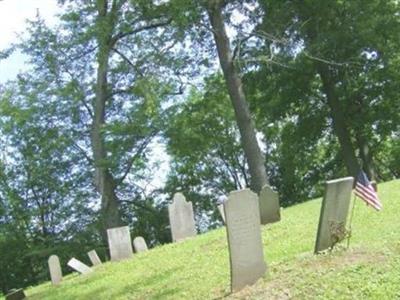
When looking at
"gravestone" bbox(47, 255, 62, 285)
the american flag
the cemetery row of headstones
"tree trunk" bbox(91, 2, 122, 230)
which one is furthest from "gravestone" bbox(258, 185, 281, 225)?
"tree trunk" bbox(91, 2, 122, 230)

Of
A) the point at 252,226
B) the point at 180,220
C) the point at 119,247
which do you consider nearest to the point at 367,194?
the point at 252,226

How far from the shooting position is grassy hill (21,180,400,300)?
7.68 m

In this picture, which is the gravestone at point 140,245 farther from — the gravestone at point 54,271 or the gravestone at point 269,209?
the gravestone at point 269,209

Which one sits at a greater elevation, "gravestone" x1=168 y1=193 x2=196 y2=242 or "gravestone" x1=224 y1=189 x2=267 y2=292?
"gravestone" x1=168 y1=193 x2=196 y2=242

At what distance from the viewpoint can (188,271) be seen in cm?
1145

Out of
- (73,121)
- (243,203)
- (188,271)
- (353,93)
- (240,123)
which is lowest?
(188,271)

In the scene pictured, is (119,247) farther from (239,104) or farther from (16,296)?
(239,104)

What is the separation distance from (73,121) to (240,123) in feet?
50.0

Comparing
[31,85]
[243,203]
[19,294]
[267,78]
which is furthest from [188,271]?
[31,85]

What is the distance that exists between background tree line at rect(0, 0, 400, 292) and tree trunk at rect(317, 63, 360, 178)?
0.06m

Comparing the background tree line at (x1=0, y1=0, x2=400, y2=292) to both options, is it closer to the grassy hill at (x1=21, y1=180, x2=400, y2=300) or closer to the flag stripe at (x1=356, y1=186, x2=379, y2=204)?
the grassy hill at (x1=21, y1=180, x2=400, y2=300)

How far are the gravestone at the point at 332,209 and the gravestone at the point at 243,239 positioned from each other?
1006mm

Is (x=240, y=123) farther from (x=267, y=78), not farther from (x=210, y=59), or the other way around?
(x=267, y=78)

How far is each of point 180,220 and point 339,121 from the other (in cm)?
1307
